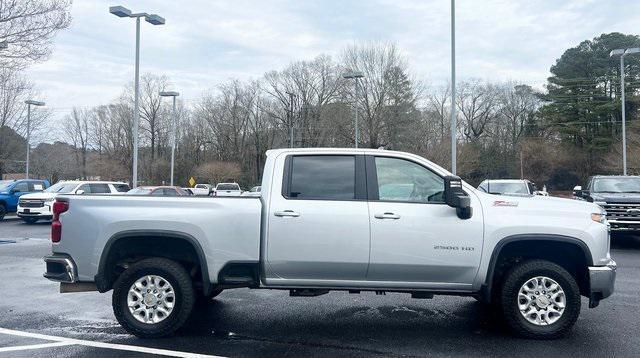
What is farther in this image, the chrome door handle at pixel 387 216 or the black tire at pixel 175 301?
the black tire at pixel 175 301

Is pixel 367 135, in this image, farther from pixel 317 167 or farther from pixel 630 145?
pixel 317 167

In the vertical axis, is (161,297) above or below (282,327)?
above

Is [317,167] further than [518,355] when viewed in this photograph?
Yes

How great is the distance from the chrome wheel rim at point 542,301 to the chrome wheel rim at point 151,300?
3.91 m

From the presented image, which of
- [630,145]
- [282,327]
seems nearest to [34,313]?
[282,327]

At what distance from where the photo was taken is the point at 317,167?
6219mm

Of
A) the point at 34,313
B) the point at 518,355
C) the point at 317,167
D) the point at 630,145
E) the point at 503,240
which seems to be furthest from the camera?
the point at 630,145

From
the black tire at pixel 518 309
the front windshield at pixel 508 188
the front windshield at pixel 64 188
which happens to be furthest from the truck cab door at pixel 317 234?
the front windshield at pixel 64 188

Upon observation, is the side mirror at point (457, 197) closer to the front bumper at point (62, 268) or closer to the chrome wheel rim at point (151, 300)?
the chrome wheel rim at point (151, 300)

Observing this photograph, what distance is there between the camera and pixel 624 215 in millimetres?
13672

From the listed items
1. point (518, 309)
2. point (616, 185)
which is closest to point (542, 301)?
point (518, 309)

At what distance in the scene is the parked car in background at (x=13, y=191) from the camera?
24.0m

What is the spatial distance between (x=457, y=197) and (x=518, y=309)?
1461 mm

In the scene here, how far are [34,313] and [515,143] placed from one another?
6373 centimetres
